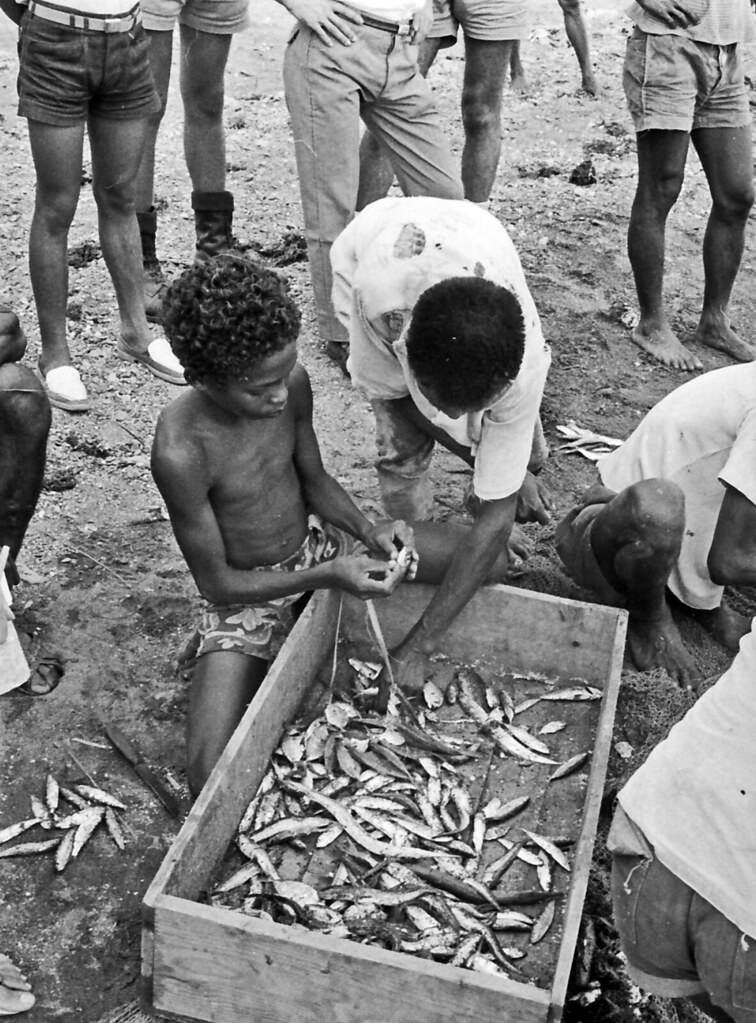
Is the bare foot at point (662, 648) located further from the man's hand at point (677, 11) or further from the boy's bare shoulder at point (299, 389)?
the man's hand at point (677, 11)

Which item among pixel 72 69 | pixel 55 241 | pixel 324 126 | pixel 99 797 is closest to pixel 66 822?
pixel 99 797

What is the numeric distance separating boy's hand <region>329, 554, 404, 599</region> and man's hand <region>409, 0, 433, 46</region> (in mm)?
3019

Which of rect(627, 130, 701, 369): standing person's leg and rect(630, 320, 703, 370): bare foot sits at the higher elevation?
rect(627, 130, 701, 369): standing person's leg

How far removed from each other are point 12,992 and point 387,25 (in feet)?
14.4

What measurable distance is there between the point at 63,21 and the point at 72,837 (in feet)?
10.9

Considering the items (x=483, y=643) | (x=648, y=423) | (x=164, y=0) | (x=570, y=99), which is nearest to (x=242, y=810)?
(x=483, y=643)

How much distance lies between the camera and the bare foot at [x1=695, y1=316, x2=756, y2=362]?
6691 mm

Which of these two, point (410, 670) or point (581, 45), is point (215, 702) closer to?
point (410, 670)

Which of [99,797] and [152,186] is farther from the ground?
[152,186]

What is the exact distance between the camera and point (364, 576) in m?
3.92

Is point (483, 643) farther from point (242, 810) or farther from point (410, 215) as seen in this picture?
point (410, 215)

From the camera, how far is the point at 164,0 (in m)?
6.04

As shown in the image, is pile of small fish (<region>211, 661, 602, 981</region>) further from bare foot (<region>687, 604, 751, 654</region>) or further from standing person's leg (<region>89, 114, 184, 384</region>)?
standing person's leg (<region>89, 114, 184, 384</region>)

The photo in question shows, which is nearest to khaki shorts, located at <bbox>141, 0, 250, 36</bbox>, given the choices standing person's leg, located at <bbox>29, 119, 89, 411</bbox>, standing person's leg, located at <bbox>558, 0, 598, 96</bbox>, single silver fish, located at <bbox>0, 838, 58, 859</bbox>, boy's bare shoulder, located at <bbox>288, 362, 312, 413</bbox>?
standing person's leg, located at <bbox>29, 119, 89, 411</bbox>
